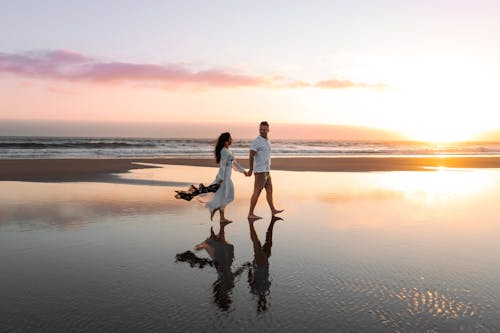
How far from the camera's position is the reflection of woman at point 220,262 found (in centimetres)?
454

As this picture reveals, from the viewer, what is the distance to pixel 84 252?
6223 mm

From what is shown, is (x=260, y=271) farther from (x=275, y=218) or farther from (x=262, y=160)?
(x=262, y=160)

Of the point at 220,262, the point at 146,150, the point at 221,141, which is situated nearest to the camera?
the point at 220,262

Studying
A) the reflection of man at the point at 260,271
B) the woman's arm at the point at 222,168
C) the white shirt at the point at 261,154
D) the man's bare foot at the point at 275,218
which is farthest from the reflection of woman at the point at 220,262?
the white shirt at the point at 261,154

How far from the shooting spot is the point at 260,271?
5.41 meters

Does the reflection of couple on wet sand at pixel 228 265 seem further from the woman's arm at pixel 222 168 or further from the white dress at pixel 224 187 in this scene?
the woman's arm at pixel 222 168

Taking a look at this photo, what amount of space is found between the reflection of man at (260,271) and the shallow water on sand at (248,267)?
0.09 ft

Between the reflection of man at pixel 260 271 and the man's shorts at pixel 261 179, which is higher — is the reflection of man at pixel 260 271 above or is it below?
below

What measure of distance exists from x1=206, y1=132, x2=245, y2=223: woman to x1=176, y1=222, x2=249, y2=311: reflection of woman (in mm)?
767

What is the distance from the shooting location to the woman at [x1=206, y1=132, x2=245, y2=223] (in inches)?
339

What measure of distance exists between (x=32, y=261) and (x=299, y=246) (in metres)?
3.93

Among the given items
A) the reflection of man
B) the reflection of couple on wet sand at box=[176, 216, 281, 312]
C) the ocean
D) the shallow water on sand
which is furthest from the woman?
the ocean

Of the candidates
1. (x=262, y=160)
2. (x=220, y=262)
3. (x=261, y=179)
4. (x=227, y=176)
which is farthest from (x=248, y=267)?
(x=262, y=160)

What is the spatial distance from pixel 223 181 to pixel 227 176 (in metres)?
0.15
